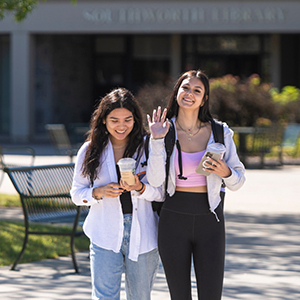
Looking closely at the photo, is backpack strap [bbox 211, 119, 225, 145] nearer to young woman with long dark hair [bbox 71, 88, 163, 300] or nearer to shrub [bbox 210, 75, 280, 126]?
young woman with long dark hair [bbox 71, 88, 163, 300]

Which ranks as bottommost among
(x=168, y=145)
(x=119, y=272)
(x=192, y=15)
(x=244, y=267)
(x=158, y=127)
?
(x=244, y=267)

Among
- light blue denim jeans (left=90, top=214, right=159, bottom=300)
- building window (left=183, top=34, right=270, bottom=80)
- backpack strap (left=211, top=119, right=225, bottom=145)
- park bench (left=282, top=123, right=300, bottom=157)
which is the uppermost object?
building window (left=183, top=34, right=270, bottom=80)

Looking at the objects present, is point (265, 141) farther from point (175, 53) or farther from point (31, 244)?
point (175, 53)

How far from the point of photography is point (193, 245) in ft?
13.2

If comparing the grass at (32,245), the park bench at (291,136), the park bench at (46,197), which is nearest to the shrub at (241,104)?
the park bench at (291,136)

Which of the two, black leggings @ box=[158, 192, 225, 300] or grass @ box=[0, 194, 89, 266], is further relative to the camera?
grass @ box=[0, 194, 89, 266]

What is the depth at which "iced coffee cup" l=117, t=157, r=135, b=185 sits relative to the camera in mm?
3691

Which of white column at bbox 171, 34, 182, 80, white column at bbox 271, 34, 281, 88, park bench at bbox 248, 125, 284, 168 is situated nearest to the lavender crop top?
park bench at bbox 248, 125, 284, 168

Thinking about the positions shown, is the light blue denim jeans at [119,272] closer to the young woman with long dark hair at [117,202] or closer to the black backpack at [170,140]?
the young woman with long dark hair at [117,202]

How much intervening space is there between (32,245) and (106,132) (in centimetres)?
386

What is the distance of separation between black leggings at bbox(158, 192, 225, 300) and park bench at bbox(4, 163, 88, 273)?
8.77ft

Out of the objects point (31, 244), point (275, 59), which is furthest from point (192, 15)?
point (31, 244)

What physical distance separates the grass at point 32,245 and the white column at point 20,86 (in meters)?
16.9

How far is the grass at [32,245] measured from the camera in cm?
719
